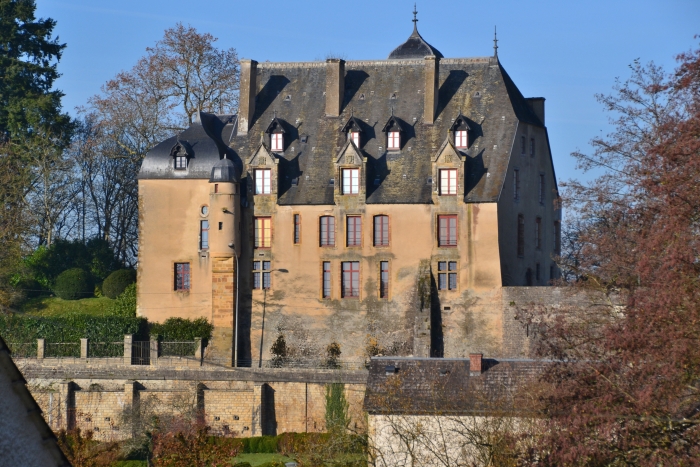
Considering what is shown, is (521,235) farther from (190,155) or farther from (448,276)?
(190,155)

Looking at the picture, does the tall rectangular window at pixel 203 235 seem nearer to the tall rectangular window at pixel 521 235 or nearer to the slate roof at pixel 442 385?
the tall rectangular window at pixel 521 235

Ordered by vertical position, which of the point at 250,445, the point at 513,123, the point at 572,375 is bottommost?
the point at 250,445

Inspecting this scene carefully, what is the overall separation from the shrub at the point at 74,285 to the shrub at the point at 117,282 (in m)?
1.06

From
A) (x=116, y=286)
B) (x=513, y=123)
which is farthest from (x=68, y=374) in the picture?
(x=513, y=123)

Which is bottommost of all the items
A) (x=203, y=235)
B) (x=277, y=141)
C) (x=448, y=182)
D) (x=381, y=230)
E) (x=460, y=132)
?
(x=203, y=235)

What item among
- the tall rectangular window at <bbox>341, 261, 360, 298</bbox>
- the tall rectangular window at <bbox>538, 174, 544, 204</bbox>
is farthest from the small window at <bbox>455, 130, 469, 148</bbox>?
the tall rectangular window at <bbox>341, 261, 360, 298</bbox>

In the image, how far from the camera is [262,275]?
46000 mm

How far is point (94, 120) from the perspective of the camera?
61156 mm

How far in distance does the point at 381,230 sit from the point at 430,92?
515cm

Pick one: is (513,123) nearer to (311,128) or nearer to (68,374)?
(311,128)

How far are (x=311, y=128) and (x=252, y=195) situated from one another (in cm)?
332

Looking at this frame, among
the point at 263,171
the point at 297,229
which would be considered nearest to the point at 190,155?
the point at 263,171

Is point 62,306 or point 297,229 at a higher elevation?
point 297,229

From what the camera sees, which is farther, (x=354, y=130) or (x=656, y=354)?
(x=354, y=130)
